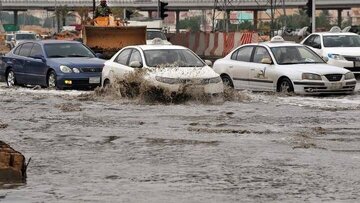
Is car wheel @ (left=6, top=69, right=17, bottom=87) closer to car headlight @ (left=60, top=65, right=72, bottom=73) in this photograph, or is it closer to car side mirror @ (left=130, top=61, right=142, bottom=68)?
car headlight @ (left=60, top=65, right=72, bottom=73)

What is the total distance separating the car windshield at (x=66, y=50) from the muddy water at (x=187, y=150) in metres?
4.32

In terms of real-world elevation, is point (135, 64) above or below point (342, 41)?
below

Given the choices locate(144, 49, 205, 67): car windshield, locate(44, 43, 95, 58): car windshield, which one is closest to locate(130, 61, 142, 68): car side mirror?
locate(144, 49, 205, 67): car windshield

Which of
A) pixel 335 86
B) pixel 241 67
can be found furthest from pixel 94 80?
pixel 335 86

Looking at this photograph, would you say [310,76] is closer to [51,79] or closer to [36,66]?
[51,79]

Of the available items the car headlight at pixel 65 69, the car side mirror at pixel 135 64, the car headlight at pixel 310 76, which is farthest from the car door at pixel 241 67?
the car headlight at pixel 65 69

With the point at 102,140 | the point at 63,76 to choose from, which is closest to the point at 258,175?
the point at 102,140

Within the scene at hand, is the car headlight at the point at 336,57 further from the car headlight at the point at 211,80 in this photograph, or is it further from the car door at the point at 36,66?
the car door at the point at 36,66

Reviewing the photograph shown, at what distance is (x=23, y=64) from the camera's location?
76.0 feet

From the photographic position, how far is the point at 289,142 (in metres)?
11.9

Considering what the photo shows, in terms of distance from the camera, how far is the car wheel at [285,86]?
1922 centimetres

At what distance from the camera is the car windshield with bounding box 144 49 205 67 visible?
1816 cm

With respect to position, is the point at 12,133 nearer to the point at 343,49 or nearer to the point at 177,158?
the point at 177,158

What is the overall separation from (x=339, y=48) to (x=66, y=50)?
8246mm
